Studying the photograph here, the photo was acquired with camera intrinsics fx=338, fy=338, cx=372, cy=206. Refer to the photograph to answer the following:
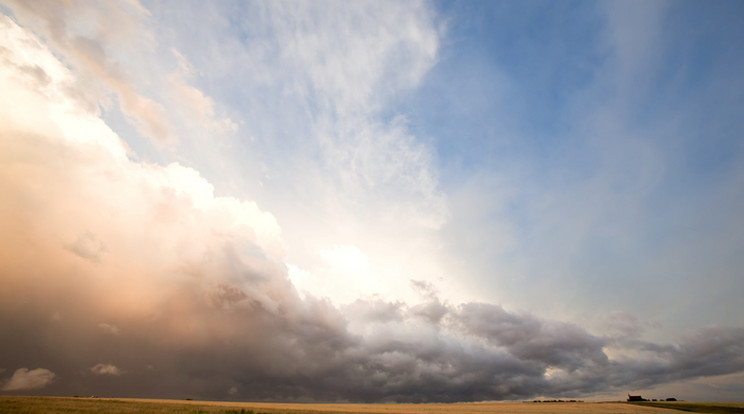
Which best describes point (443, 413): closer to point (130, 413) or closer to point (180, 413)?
point (180, 413)

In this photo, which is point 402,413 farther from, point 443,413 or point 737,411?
point 737,411

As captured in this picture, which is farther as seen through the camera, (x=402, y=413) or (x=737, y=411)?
(x=737, y=411)

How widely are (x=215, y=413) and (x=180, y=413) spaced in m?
5.44

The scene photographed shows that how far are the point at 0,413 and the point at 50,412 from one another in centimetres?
496

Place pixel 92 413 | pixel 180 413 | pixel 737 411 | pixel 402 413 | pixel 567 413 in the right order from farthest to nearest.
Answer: pixel 737 411
pixel 567 413
pixel 402 413
pixel 180 413
pixel 92 413

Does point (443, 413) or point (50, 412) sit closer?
point (50, 412)

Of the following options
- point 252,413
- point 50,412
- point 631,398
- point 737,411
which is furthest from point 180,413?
point 631,398

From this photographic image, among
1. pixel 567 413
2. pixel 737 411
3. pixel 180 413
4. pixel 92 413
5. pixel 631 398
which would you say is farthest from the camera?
pixel 631 398

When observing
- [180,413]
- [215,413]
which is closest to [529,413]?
[215,413]

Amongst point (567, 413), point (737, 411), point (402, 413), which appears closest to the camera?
point (402, 413)

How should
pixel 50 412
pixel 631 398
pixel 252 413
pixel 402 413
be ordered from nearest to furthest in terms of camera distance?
pixel 50 412
pixel 252 413
pixel 402 413
pixel 631 398

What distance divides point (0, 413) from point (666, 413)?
12569 cm

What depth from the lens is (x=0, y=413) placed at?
43.5m

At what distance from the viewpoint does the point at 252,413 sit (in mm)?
60094
